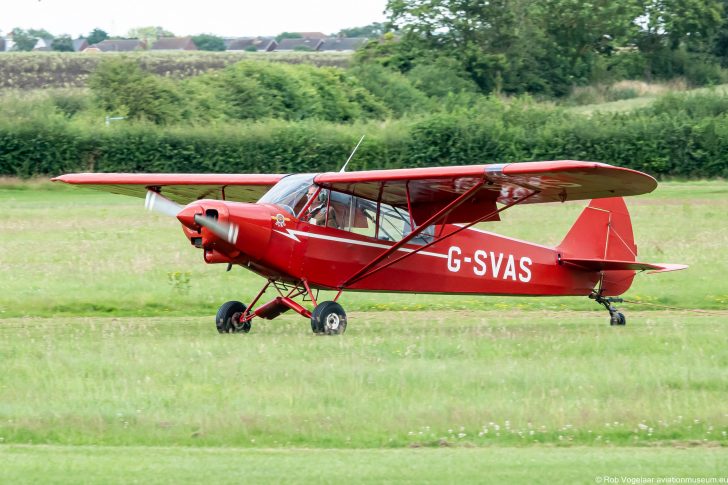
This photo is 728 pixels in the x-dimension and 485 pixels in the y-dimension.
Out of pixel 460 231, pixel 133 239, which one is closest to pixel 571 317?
pixel 460 231

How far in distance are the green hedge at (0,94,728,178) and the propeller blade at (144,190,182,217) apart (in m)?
30.8

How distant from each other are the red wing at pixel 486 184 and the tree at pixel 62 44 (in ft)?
434

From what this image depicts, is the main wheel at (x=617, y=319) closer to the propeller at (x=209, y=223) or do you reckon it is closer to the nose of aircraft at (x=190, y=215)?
the propeller at (x=209, y=223)

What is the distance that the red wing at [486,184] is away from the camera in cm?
1255

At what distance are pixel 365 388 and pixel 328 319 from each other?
3.83m

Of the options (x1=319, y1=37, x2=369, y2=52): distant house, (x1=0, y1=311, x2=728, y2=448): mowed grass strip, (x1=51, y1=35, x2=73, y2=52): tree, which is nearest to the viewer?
(x1=0, y1=311, x2=728, y2=448): mowed grass strip

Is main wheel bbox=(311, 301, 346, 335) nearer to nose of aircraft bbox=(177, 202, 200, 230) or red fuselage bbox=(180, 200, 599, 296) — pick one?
red fuselage bbox=(180, 200, 599, 296)

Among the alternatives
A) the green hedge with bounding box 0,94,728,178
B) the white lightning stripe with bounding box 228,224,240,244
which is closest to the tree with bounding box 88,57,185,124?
the green hedge with bounding box 0,94,728,178

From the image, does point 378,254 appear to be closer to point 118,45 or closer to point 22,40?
point 118,45

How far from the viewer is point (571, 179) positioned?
12969 millimetres

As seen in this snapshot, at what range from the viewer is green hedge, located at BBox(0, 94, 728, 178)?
1781 inches

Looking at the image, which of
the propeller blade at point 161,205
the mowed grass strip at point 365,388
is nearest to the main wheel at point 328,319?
the mowed grass strip at point 365,388

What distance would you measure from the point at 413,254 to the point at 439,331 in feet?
3.75

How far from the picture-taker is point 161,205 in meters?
14.7
